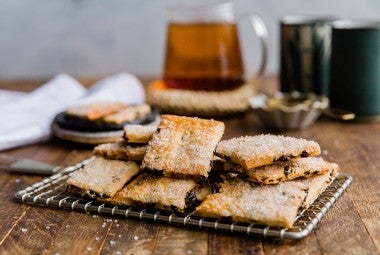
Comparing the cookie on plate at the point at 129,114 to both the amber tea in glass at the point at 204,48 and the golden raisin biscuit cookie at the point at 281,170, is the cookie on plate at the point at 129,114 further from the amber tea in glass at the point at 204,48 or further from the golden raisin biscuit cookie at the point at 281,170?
the golden raisin biscuit cookie at the point at 281,170

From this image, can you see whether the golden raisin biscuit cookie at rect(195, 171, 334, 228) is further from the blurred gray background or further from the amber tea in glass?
the blurred gray background

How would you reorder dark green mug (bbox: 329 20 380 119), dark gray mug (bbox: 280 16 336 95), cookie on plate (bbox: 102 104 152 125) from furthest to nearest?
dark gray mug (bbox: 280 16 336 95) < dark green mug (bbox: 329 20 380 119) < cookie on plate (bbox: 102 104 152 125)

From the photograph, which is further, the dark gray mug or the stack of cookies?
the dark gray mug

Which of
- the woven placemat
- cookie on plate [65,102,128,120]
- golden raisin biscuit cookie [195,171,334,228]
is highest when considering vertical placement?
golden raisin biscuit cookie [195,171,334,228]

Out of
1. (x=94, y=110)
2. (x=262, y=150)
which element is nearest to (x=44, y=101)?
(x=94, y=110)

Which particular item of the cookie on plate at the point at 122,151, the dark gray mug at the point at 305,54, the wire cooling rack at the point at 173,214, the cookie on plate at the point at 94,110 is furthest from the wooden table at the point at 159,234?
the dark gray mug at the point at 305,54

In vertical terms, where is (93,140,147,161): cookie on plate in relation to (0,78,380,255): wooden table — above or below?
above

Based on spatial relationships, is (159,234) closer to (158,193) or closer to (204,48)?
(158,193)

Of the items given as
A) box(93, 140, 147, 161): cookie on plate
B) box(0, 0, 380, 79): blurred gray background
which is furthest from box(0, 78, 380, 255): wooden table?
box(0, 0, 380, 79): blurred gray background

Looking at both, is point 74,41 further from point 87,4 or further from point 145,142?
point 145,142
